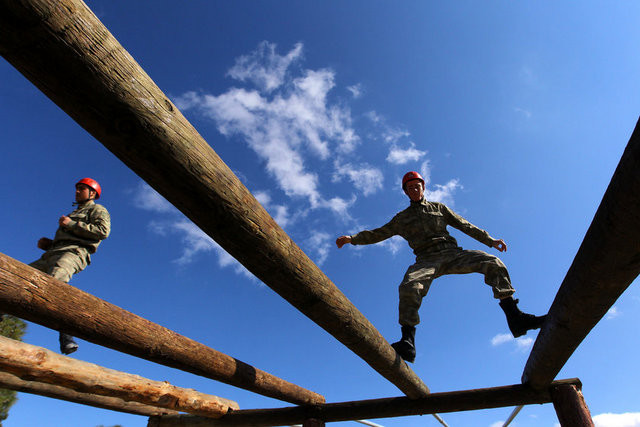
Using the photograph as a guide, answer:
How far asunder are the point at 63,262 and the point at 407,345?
353 centimetres

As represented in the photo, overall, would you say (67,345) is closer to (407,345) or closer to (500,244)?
(407,345)

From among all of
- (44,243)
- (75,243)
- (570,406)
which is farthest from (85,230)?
(570,406)

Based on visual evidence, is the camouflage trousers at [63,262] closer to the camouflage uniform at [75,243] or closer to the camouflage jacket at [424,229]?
the camouflage uniform at [75,243]

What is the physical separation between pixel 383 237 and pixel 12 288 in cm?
335

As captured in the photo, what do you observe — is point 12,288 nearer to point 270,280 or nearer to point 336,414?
point 270,280

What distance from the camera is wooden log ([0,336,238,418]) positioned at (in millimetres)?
2971

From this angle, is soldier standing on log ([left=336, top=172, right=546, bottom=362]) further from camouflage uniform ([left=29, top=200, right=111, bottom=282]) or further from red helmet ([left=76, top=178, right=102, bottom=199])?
red helmet ([left=76, top=178, right=102, bottom=199])

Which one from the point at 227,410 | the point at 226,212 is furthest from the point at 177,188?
the point at 227,410

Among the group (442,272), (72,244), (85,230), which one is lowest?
(442,272)

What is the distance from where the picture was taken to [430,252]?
3998 mm

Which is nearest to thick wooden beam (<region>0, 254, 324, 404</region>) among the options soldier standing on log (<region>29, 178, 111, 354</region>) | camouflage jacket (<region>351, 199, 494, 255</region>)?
soldier standing on log (<region>29, 178, 111, 354</region>)

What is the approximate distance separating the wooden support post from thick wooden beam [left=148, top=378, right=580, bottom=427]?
0.06 metres

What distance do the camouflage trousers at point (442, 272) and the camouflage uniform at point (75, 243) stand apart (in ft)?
11.0

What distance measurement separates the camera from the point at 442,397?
387 centimetres
